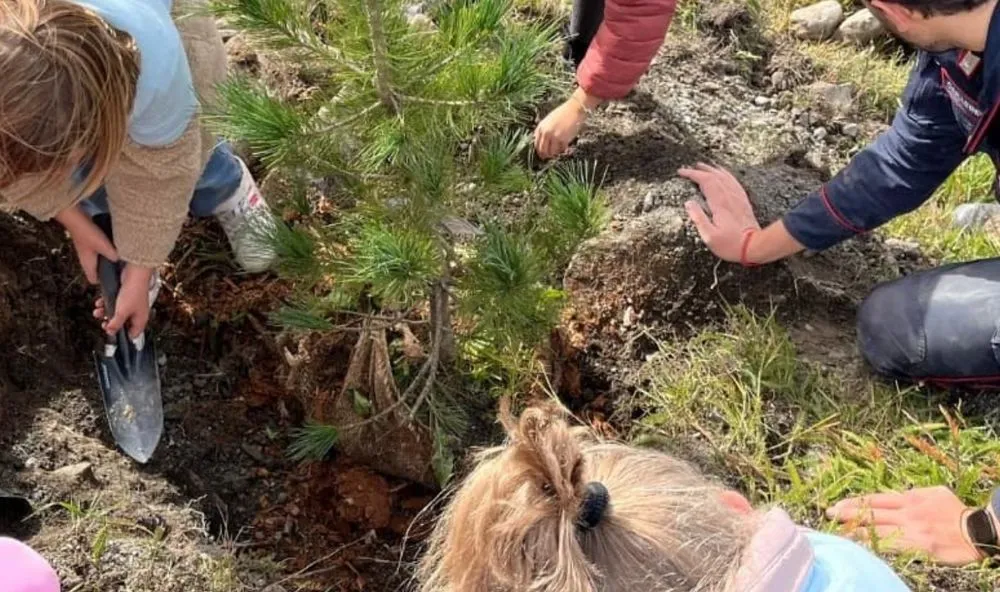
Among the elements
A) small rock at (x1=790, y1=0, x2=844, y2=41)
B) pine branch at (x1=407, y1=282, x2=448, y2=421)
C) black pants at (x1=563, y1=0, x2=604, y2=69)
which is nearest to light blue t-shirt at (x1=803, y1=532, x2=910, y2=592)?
pine branch at (x1=407, y1=282, x2=448, y2=421)

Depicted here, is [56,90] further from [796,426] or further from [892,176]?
[892,176]

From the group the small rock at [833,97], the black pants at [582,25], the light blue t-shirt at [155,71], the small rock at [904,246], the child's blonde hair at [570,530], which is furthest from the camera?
the small rock at [833,97]

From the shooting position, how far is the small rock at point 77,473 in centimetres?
180

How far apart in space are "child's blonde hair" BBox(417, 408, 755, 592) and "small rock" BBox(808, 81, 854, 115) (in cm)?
192

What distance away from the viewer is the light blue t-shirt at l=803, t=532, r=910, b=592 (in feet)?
3.88

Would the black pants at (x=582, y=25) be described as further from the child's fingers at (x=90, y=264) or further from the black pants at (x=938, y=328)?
the child's fingers at (x=90, y=264)

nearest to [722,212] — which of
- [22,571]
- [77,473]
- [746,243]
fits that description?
[746,243]

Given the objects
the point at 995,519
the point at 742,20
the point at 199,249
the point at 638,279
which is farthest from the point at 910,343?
the point at 199,249

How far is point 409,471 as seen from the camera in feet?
6.46

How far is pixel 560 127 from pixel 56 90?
3.64 feet

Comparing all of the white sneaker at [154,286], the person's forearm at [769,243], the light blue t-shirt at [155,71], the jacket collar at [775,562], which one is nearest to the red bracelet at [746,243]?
the person's forearm at [769,243]

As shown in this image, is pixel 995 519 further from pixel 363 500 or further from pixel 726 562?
pixel 363 500

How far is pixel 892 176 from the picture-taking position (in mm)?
2043

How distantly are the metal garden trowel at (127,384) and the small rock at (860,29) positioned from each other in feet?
7.26
